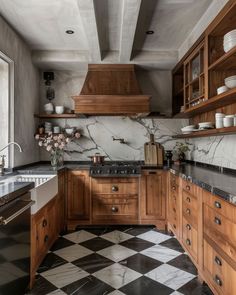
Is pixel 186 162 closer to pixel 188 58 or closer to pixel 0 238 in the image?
pixel 188 58

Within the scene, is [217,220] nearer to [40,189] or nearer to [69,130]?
[40,189]

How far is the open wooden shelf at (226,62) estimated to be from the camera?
192cm

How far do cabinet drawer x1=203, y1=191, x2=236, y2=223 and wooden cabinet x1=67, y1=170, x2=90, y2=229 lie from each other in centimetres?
182

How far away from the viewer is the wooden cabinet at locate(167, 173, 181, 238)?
2.71 m

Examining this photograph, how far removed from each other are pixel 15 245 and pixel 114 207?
1873 millimetres

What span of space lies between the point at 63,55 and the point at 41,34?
0.53 metres

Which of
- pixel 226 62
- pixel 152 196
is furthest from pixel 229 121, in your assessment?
pixel 152 196

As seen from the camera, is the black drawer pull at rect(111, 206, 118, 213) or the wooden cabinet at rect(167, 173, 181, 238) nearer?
the wooden cabinet at rect(167, 173, 181, 238)

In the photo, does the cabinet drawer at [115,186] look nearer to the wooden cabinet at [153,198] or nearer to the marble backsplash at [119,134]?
the wooden cabinet at [153,198]

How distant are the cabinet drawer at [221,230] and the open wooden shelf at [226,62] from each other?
1.17m

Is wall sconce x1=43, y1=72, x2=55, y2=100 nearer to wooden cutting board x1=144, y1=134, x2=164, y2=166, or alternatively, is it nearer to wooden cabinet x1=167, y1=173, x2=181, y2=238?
wooden cutting board x1=144, y1=134, x2=164, y2=166

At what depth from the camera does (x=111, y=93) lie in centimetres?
355

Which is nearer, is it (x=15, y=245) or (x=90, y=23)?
(x=15, y=245)

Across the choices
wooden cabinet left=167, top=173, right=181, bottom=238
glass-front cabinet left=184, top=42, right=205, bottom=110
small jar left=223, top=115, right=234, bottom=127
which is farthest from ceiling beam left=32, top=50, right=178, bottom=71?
small jar left=223, top=115, right=234, bottom=127
